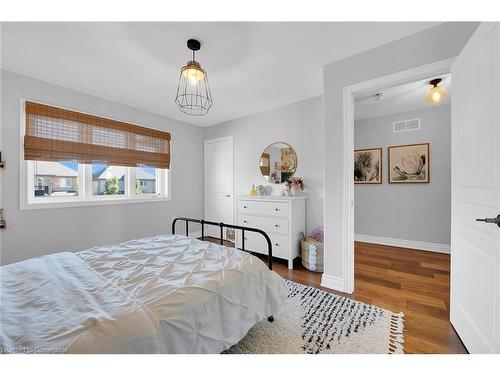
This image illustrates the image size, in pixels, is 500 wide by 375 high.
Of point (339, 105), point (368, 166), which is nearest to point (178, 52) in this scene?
point (339, 105)

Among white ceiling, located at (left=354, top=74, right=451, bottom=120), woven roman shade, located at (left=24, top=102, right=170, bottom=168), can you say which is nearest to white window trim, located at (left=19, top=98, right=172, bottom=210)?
woven roman shade, located at (left=24, top=102, right=170, bottom=168)

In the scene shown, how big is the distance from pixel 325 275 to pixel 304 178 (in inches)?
58.8

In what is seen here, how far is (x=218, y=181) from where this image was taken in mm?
4469

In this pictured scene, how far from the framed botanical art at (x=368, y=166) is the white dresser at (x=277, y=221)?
1746 mm

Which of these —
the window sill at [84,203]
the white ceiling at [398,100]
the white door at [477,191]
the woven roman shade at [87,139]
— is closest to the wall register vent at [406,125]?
the white ceiling at [398,100]

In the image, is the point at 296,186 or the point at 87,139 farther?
the point at 296,186

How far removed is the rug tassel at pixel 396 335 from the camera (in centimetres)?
144

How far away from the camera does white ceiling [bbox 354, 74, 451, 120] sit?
2846 millimetres

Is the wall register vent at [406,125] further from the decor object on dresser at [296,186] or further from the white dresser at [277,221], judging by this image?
the white dresser at [277,221]

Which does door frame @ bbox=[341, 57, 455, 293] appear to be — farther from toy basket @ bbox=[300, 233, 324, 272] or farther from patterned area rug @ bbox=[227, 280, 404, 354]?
toy basket @ bbox=[300, 233, 324, 272]

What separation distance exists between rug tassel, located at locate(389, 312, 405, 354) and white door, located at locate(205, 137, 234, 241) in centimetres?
297

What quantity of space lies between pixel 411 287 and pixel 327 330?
1.33 metres

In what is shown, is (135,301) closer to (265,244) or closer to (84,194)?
(265,244)

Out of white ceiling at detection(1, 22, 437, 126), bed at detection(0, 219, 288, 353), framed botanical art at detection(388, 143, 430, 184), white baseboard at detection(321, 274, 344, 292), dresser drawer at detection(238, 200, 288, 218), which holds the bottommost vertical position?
white baseboard at detection(321, 274, 344, 292)
